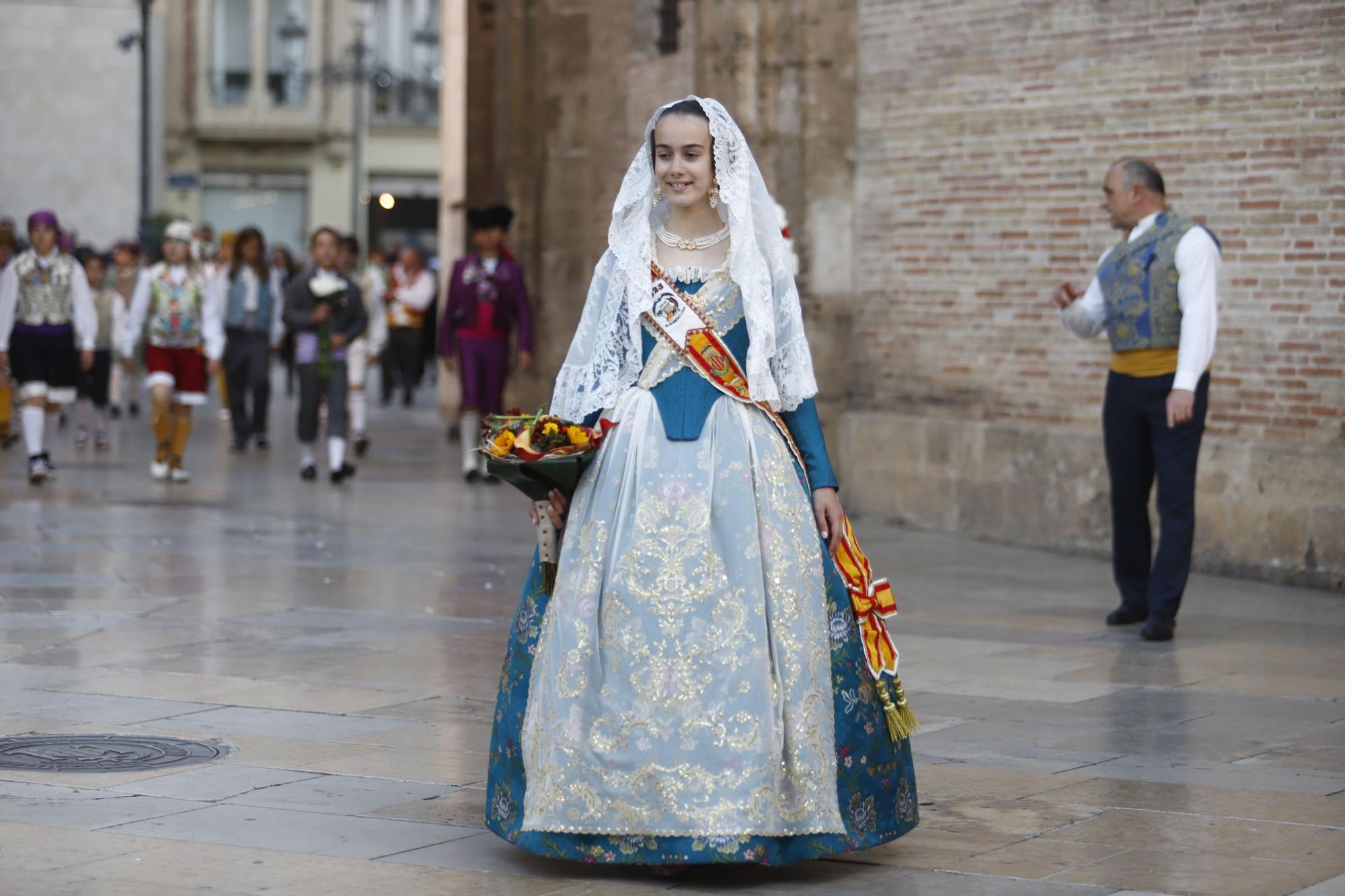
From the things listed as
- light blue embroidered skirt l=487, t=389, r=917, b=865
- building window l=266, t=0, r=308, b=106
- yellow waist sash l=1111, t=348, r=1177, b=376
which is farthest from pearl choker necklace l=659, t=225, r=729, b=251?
building window l=266, t=0, r=308, b=106

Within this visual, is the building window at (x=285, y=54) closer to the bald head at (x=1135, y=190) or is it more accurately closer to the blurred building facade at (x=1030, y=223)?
the blurred building facade at (x=1030, y=223)

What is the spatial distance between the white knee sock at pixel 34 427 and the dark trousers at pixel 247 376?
10.8 feet

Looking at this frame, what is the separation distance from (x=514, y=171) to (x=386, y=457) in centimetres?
339

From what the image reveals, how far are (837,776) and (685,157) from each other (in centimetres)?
161

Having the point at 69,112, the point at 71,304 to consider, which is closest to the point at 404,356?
the point at 71,304

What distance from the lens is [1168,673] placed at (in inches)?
326

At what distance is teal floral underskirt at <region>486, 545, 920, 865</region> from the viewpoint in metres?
5.02

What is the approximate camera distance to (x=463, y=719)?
7086 mm

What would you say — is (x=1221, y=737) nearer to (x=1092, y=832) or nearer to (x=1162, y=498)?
(x=1092, y=832)

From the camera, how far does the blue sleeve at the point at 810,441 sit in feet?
18.0

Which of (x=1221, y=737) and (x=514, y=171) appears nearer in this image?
(x=1221, y=737)

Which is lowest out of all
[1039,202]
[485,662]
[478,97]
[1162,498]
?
[485,662]

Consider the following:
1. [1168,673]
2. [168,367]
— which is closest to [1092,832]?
[1168,673]

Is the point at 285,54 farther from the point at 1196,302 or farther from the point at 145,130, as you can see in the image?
the point at 1196,302
